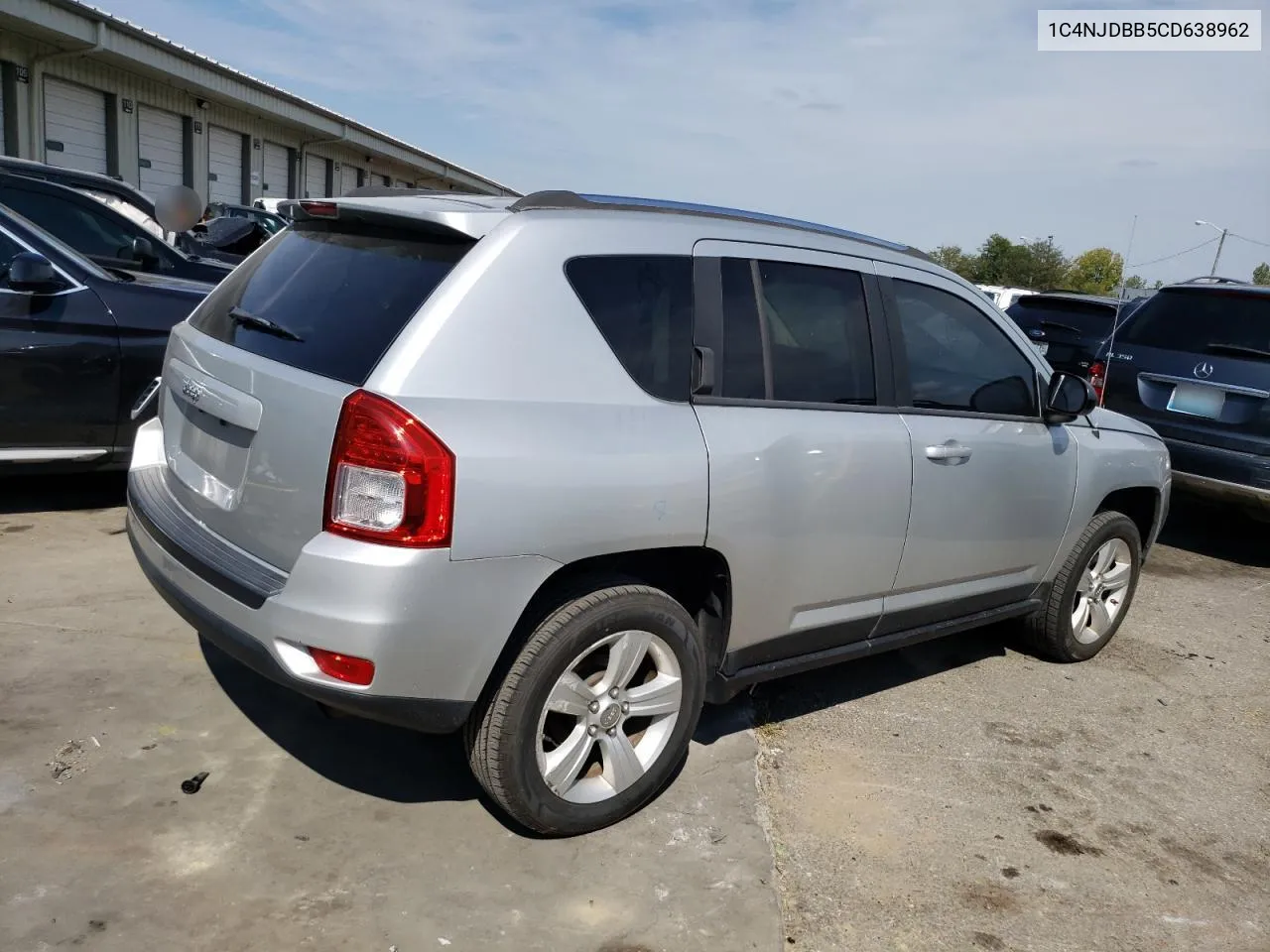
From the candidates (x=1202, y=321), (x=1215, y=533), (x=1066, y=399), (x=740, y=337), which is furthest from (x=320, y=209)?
(x=1215, y=533)

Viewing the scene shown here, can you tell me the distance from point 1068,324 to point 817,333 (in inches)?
270

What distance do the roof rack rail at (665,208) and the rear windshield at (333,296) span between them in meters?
0.34

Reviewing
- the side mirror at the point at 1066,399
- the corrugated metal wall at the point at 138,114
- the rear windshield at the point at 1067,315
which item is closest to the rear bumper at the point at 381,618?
the side mirror at the point at 1066,399

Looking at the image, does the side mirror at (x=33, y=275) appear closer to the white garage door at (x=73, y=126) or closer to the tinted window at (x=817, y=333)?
the tinted window at (x=817, y=333)

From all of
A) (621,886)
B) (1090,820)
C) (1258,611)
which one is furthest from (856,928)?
(1258,611)

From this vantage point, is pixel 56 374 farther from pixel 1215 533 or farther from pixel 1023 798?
pixel 1215 533

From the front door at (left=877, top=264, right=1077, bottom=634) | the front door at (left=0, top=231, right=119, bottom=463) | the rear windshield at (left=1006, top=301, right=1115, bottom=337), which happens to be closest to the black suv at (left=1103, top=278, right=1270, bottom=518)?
the rear windshield at (left=1006, top=301, right=1115, bottom=337)

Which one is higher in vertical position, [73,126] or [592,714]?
[73,126]

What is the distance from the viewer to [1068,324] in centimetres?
965

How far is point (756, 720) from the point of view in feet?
13.7

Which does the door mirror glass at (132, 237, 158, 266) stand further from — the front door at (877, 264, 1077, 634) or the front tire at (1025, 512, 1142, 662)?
the front tire at (1025, 512, 1142, 662)

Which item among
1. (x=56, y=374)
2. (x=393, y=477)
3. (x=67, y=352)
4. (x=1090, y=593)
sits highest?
(x=393, y=477)

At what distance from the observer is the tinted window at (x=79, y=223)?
7.13m

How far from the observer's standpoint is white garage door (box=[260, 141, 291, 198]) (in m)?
27.3
